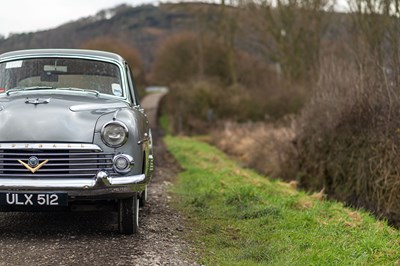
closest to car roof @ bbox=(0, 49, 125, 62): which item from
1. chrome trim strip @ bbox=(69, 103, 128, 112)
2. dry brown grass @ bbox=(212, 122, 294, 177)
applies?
chrome trim strip @ bbox=(69, 103, 128, 112)

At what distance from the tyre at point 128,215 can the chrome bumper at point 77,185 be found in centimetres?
34

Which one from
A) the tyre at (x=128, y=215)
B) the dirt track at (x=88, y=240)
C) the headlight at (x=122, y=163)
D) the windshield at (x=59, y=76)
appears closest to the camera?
the dirt track at (x=88, y=240)

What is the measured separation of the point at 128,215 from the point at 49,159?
3.49ft

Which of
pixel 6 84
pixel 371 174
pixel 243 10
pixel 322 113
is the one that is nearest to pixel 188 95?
pixel 243 10

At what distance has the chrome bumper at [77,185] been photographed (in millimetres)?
5324

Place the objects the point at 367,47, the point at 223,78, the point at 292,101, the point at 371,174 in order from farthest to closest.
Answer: the point at 223,78 < the point at 292,101 < the point at 367,47 < the point at 371,174

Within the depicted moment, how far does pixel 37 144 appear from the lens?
536 cm

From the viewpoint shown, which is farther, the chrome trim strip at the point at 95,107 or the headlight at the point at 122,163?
the chrome trim strip at the point at 95,107

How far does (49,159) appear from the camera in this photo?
5.38 metres

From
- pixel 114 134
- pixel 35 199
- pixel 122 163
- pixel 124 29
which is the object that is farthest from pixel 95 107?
pixel 124 29

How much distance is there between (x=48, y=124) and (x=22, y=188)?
2.13ft

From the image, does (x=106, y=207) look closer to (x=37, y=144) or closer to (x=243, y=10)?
(x=37, y=144)

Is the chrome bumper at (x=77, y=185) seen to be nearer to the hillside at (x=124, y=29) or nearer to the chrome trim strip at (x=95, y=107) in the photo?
the chrome trim strip at (x=95, y=107)

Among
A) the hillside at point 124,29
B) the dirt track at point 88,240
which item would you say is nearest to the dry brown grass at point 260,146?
the hillside at point 124,29
